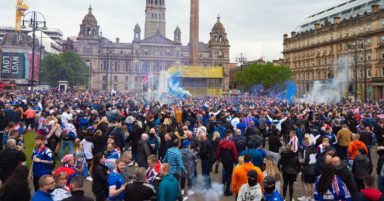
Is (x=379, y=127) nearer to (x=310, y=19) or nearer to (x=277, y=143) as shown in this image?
→ (x=277, y=143)

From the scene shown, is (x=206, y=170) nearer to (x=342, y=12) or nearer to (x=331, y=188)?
(x=331, y=188)

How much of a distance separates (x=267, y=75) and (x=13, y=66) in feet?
160

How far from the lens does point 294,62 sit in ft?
276

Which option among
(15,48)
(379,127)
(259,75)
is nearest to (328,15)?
(259,75)

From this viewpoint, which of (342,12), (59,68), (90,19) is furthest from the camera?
(90,19)

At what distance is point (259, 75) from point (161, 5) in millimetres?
65643

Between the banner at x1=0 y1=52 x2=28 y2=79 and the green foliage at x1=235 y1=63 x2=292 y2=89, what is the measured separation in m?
39.4

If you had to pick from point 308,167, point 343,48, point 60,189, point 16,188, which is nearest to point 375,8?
point 343,48

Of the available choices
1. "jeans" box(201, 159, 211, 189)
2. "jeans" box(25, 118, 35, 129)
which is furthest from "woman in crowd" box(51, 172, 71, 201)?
"jeans" box(25, 118, 35, 129)

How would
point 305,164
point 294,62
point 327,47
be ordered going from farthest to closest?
point 294,62 → point 327,47 → point 305,164

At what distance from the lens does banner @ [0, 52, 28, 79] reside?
57.5 metres

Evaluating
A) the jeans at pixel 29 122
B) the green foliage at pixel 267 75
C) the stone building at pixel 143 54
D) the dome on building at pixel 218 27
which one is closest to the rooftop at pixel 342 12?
the green foliage at pixel 267 75

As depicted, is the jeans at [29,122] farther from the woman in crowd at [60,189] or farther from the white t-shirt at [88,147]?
the woman in crowd at [60,189]

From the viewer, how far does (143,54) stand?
5379 inches
